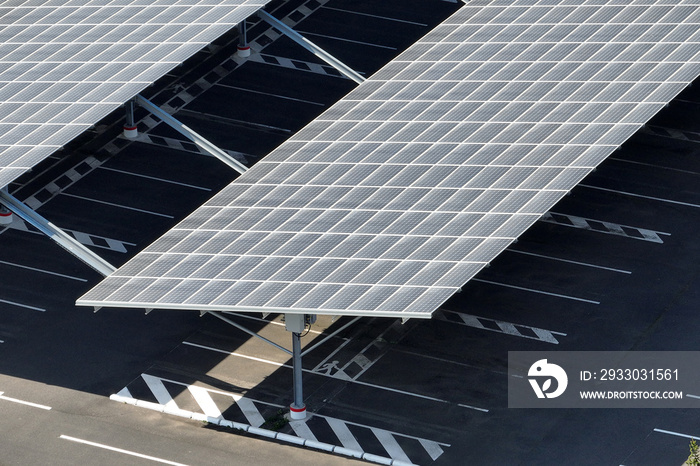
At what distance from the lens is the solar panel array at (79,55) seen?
47.7 meters

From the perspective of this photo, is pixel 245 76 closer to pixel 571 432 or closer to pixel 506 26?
pixel 506 26

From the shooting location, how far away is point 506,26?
53906 millimetres

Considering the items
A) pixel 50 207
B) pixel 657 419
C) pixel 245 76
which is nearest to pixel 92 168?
pixel 50 207

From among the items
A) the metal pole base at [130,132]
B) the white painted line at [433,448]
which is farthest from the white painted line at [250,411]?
the metal pole base at [130,132]

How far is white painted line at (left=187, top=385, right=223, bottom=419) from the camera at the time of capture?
4472cm

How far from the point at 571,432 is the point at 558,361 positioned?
355cm

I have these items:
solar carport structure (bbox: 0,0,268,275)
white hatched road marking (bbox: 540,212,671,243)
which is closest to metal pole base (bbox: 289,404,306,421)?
solar carport structure (bbox: 0,0,268,275)

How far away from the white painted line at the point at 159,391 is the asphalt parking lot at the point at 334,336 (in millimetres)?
78

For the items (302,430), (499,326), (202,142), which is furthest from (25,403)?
(499,326)

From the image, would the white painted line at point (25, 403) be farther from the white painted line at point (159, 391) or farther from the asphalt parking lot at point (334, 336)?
the white painted line at point (159, 391)
